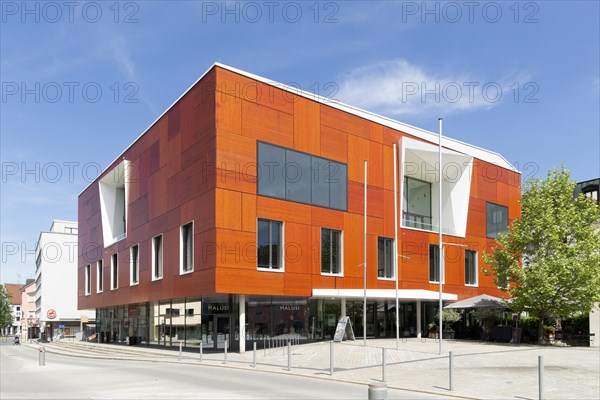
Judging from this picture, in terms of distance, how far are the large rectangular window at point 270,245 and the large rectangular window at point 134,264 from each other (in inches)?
568

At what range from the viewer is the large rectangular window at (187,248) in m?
35.8

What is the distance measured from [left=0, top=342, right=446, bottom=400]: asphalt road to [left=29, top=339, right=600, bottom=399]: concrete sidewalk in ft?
4.86

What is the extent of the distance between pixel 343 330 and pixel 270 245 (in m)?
6.36

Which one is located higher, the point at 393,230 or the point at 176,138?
the point at 176,138

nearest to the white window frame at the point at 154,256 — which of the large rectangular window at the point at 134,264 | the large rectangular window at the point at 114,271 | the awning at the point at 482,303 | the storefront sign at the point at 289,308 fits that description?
the large rectangular window at the point at 134,264

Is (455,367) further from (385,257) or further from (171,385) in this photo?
(385,257)

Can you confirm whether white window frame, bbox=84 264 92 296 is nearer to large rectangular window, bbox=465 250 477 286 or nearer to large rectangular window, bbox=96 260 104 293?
→ large rectangular window, bbox=96 260 104 293

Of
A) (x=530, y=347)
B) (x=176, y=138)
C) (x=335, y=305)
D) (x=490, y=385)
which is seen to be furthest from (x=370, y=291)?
(x=490, y=385)

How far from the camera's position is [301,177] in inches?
1425

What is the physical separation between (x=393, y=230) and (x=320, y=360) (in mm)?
15971

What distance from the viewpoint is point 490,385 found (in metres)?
17.9

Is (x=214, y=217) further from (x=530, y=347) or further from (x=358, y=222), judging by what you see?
(x=530, y=347)

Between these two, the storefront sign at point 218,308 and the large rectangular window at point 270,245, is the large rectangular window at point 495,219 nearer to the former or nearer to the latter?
the large rectangular window at point 270,245

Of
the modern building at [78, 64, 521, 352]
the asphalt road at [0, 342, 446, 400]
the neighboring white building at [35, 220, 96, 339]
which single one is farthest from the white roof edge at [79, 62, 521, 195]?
the neighboring white building at [35, 220, 96, 339]
